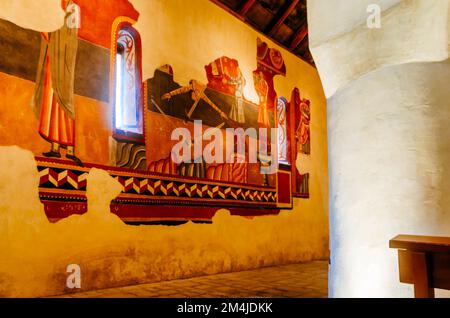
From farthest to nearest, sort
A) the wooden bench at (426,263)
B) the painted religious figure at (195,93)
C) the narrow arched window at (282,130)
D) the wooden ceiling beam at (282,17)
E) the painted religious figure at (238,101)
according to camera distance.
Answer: the narrow arched window at (282,130)
the wooden ceiling beam at (282,17)
the painted religious figure at (238,101)
the painted religious figure at (195,93)
the wooden bench at (426,263)

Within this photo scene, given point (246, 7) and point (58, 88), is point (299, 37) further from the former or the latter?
point (58, 88)

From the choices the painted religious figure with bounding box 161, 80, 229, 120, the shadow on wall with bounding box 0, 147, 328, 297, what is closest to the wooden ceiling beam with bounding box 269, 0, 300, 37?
the painted religious figure with bounding box 161, 80, 229, 120

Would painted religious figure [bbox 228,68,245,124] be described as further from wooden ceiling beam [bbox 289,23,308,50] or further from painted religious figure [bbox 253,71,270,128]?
wooden ceiling beam [bbox 289,23,308,50]

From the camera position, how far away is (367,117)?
2.49 m

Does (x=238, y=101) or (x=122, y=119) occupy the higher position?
(x=238, y=101)

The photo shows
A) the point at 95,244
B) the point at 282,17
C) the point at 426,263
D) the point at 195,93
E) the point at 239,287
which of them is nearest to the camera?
the point at 426,263

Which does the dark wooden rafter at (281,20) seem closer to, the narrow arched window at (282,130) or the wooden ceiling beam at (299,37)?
the wooden ceiling beam at (299,37)

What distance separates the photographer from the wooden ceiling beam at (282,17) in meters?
9.08

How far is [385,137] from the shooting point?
2393 millimetres

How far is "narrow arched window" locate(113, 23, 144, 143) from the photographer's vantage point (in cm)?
597

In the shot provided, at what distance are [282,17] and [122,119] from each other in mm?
4918

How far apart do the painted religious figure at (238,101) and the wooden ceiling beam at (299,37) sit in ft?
8.13

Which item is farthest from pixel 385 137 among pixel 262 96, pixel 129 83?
pixel 262 96

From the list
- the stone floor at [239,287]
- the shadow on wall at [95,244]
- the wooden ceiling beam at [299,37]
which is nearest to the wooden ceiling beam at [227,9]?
the wooden ceiling beam at [299,37]
